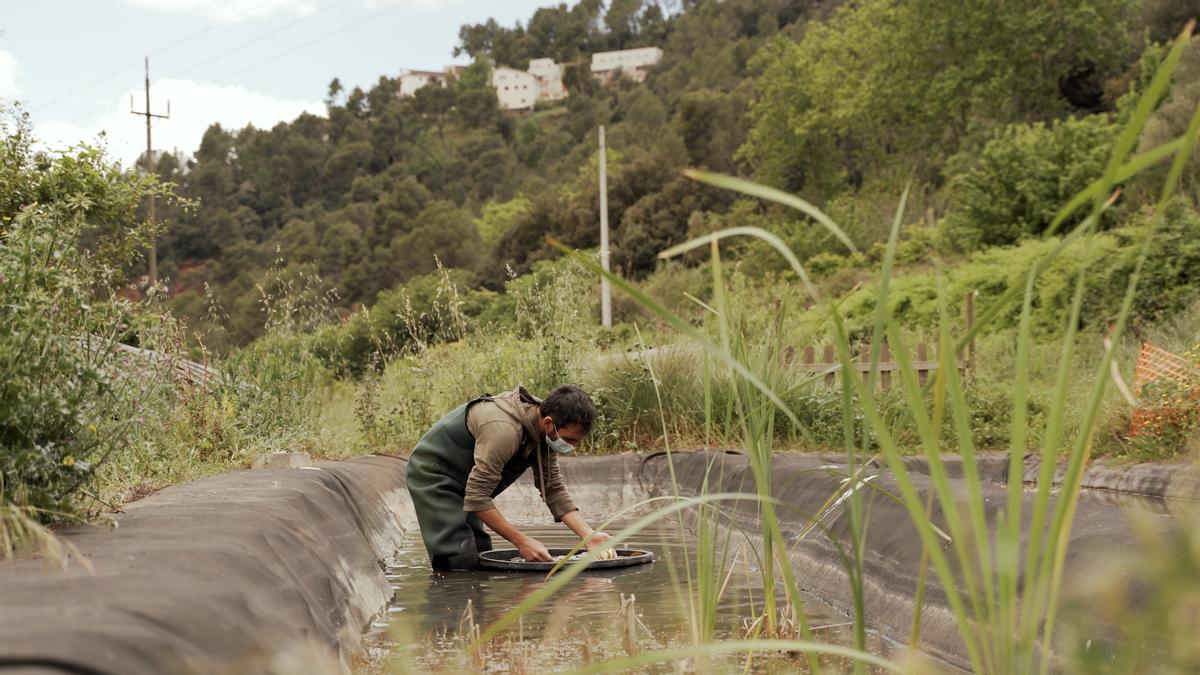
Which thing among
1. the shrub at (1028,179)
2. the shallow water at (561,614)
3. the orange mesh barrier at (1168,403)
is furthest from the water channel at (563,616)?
the shrub at (1028,179)

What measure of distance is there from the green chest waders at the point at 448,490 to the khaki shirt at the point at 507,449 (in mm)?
171

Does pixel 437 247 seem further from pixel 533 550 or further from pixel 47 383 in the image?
pixel 47 383

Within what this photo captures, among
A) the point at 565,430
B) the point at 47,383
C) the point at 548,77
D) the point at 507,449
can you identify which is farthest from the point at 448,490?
the point at 548,77

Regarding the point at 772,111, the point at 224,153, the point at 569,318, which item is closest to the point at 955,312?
the point at 569,318

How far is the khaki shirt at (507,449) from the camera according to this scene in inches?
266

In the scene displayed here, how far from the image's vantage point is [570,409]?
6.52 meters

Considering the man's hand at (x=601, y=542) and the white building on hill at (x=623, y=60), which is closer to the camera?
the man's hand at (x=601, y=542)

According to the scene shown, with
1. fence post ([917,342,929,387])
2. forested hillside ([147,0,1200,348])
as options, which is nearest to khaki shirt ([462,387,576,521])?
forested hillside ([147,0,1200,348])

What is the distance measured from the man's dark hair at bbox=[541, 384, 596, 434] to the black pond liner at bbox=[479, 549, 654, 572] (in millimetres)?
762

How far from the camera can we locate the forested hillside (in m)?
29.0

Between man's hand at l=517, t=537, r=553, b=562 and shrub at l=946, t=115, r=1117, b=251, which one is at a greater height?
shrub at l=946, t=115, r=1117, b=251

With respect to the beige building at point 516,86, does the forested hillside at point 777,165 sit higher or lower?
lower

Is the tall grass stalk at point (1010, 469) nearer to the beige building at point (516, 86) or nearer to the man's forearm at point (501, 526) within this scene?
the man's forearm at point (501, 526)

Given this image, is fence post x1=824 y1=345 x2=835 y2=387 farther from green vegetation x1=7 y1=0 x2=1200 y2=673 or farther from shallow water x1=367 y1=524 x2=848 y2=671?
shallow water x1=367 y1=524 x2=848 y2=671
